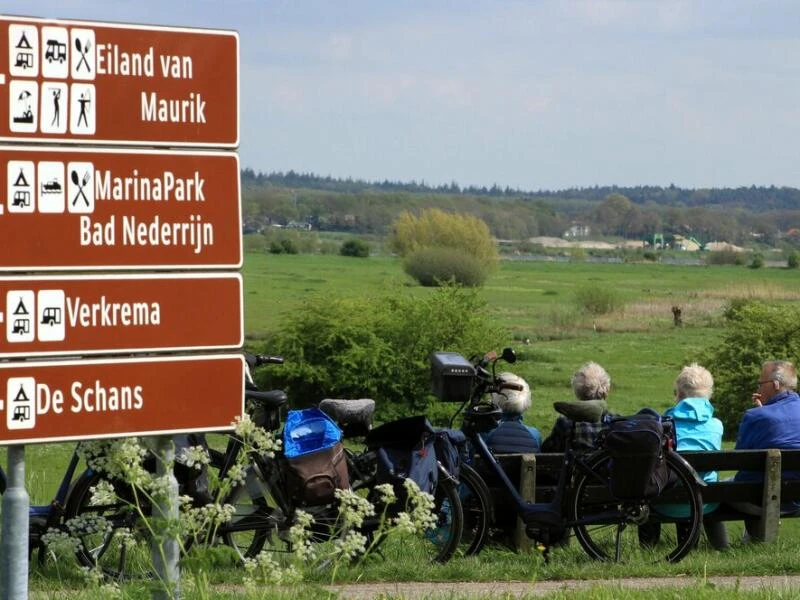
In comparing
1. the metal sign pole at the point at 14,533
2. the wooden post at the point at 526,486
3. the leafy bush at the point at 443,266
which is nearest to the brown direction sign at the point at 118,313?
the metal sign pole at the point at 14,533

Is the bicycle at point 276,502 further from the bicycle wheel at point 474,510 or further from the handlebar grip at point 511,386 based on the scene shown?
the handlebar grip at point 511,386

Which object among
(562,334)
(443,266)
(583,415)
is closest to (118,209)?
(583,415)

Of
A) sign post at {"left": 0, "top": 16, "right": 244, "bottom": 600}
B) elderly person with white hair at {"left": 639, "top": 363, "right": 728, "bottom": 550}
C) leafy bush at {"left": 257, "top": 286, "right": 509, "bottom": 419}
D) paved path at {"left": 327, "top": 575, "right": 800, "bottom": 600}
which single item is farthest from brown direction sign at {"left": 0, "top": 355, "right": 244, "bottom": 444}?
leafy bush at {"left": 257, "top": 286, "right": 509, "bottom": 419}

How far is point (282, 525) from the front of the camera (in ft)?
23.7

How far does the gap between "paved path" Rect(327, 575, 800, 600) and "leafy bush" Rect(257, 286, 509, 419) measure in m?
19.7

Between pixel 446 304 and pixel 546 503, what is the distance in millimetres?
19577

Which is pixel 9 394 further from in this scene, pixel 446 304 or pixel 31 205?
pixel 446 304

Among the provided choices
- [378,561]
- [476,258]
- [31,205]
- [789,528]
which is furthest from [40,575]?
[476,258]

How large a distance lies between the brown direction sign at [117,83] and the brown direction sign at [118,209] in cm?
7

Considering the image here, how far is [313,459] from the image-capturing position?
7117 millimetres

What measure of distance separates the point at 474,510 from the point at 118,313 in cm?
379

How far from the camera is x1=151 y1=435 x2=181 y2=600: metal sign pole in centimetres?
433

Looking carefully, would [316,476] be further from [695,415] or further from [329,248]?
[329,248]

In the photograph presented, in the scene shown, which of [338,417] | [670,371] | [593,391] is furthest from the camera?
[670,371]
